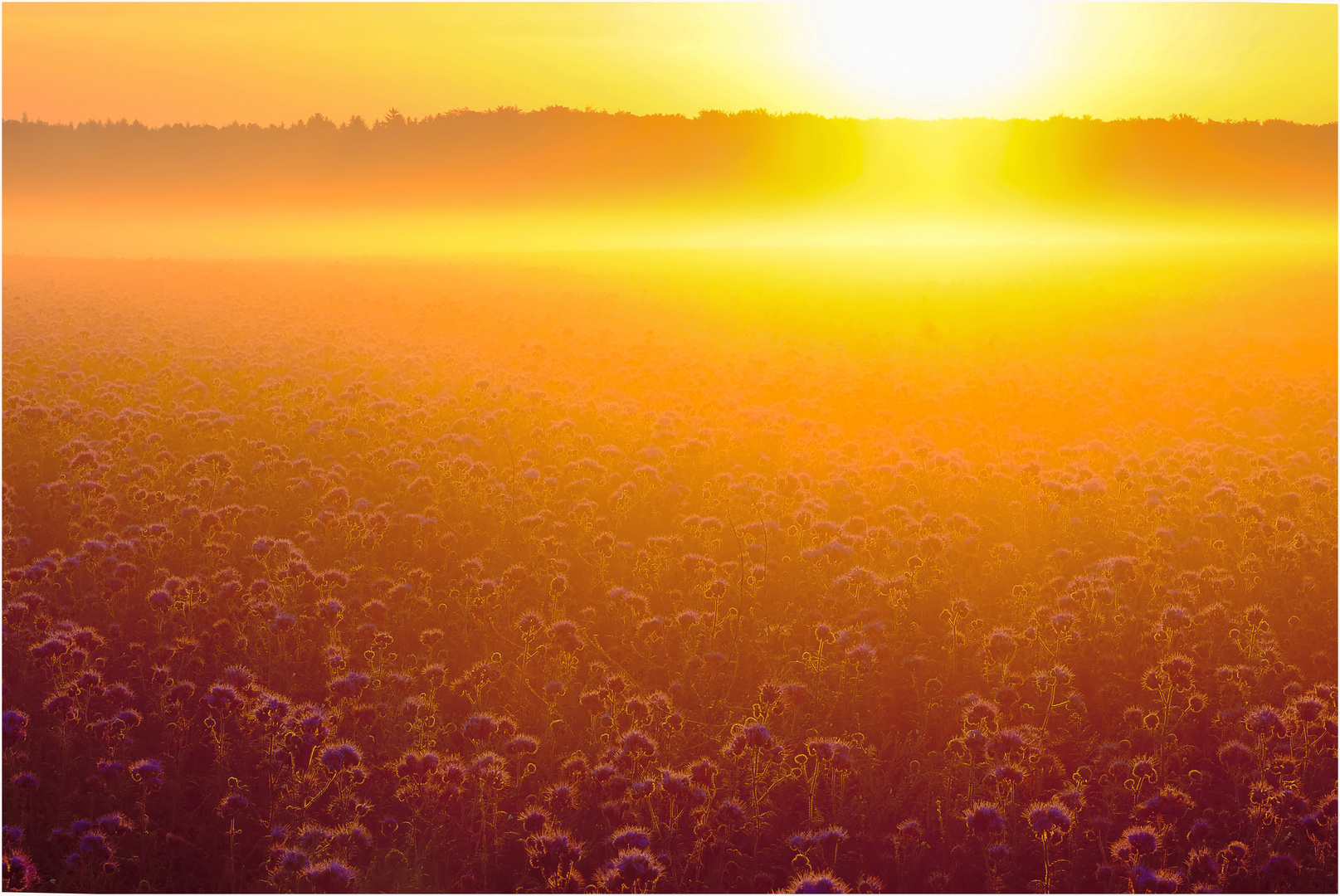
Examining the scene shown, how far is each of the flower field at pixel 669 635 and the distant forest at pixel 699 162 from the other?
339 cm

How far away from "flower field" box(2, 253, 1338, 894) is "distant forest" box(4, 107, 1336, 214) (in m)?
3.39

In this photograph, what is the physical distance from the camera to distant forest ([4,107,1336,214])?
42.8ft

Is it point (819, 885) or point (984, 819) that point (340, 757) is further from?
point (984, 819)

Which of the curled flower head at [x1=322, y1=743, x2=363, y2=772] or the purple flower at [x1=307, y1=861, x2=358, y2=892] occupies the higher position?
the curled flower head at [x1=322, y1=743, x2=363, y2=772]

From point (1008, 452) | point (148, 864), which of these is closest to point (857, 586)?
point (1008, 452)

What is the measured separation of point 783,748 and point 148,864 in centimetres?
326

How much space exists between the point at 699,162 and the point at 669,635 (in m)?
24.3

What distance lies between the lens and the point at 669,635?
612 centimetres

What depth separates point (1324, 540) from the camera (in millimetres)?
7152

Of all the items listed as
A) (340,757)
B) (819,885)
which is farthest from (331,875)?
(819,885)

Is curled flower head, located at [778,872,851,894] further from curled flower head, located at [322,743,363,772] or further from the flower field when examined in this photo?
curled flower head, located at [322,743,363,772]

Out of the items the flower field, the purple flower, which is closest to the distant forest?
the flower field

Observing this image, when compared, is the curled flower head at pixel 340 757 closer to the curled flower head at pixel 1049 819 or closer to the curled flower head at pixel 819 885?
the curled flower head at pixel 819 885

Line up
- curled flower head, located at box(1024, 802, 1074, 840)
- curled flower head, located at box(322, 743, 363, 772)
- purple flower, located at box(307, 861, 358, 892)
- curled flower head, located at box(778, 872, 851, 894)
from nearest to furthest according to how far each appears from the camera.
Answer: curled flower head, located at box(778, 872, 851, 894), purple flower, located at box(307, 861, 358, 892), curled flower head, located at box(1024, 802, 1074, 840), curled flower head, located at box(322, 743, 363, 772)
